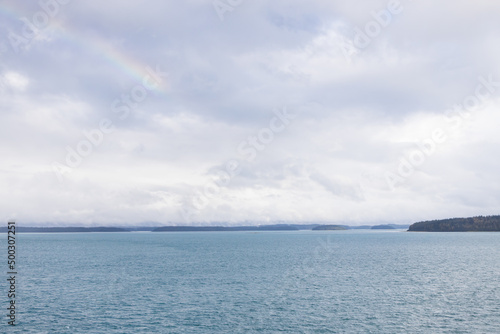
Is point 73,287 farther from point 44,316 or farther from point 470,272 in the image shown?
point 470,272

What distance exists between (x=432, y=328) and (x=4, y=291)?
239ft

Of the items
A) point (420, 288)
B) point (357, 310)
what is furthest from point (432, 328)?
point (420, 288)

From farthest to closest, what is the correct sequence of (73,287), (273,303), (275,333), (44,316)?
(73,287)
(273,303)
(44,316)
(275,333)

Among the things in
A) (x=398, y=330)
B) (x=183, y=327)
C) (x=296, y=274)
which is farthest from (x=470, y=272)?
(x=183, y=327)

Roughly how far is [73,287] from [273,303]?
42687mm

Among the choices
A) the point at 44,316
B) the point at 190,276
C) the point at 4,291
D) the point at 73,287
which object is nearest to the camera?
the point at 44,316

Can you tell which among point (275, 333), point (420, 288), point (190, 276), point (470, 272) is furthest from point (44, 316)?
point (470, 272)

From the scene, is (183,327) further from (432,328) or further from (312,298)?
(432,328)

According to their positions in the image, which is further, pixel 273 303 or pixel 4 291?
pixel 4 291

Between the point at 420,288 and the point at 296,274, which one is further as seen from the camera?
the point at 296,274

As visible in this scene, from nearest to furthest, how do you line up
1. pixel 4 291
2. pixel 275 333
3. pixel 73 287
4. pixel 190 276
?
pixel 275 333 < pixel 4 291 < pixel 73 287 < pixel 190 276

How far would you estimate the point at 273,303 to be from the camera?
58.7 meters

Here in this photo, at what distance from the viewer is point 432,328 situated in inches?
1774

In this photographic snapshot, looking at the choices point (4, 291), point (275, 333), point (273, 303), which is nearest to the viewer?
point (275, 333)
